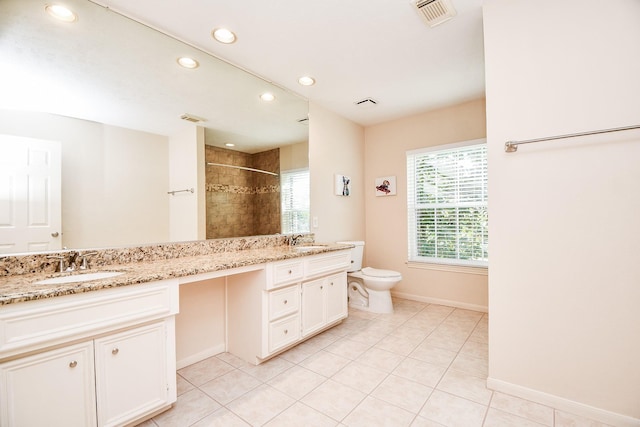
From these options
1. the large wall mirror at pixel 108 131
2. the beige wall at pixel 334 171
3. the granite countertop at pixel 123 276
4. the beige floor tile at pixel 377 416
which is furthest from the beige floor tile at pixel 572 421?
the large wall mirror at pixel 108 131

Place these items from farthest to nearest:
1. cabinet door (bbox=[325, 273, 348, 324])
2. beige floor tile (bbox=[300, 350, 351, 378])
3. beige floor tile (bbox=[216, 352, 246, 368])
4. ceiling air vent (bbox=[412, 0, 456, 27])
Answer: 1. cabinet door (bbox=[325, 273, 348, 324])
2. beige floor tile (bbox=[216, 352, 246, 368])
3. beige floor tile (bbox=[300, 350, 351, 378])
4. ceiling air vent (bbox=[412, 0, 456, 27])

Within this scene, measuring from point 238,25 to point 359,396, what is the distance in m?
2.57

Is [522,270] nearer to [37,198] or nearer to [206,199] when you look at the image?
[206,199]

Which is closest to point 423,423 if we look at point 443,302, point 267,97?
point 443,302

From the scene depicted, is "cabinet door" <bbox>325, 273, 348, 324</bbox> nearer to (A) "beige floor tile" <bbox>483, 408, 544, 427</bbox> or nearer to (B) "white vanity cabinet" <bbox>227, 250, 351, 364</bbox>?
(B) "white vanity cabinet" <bbox>227, 250, 351, 364</bbox>

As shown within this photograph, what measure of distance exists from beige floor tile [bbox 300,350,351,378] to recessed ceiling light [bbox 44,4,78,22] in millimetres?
2677

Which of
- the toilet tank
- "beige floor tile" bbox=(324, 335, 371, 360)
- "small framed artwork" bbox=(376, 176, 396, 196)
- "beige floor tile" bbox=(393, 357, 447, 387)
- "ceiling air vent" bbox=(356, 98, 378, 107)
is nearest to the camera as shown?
"beige floor tile" bbox=(393, 357, 447, 387)

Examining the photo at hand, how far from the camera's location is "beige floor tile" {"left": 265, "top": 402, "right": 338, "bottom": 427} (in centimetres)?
150

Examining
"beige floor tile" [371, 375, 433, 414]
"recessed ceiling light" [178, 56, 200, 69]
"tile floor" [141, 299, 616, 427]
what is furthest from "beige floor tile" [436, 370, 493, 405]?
"recessed ceiling light" [178, 56, 200, 69]

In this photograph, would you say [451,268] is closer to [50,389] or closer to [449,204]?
[449,204]

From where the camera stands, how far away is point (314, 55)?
91.3 inches

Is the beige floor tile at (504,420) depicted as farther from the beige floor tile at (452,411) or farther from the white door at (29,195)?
the white door at (29,195)

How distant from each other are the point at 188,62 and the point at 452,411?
2928 millimetres

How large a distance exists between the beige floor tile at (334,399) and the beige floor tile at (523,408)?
80cm
